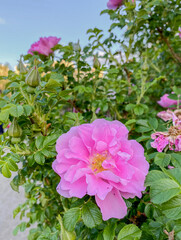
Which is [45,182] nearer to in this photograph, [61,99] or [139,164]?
[61,99]

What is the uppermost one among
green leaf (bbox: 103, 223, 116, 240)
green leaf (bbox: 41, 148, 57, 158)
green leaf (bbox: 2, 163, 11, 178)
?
green leaf (bbox: 41, 148, 57, 158)

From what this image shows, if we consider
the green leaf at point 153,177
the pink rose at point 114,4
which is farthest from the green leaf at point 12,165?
the pink rose at point 114,4

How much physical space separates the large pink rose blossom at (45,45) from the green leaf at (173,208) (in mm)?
592

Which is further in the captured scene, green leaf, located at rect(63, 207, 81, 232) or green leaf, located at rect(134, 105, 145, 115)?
green leaf, located at rect(134, 105, 145, 115)

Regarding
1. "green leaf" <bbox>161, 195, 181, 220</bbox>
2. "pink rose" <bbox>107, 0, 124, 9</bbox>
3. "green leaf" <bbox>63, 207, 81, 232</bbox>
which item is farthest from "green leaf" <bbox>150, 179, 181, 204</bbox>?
"pink rose" <bbox>107, 0, 124, 9</bbox>

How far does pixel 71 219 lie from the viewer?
30 centimetres

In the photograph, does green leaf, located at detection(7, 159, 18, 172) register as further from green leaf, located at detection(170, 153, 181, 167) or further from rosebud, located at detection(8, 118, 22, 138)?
green leaf, located at detection(170, 153, 181, 167)

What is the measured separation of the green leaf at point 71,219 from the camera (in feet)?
0.96

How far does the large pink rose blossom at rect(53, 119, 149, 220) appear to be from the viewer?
0.92 feet

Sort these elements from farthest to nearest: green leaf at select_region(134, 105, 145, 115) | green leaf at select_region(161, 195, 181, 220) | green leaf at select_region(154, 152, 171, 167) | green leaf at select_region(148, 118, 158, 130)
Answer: green leaf at select_region(134, 105, 145, 115), green leaf at select_region(148, 118, 158, 130), green leaf at select_region(154, 152, 171, 167), green leaf at select_region(161, 195, 181, 220)

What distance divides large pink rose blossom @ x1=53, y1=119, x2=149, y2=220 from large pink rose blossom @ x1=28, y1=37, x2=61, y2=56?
1.42 feet

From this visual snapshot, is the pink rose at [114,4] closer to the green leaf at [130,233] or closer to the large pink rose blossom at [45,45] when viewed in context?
the large pink rose blossom at [45,45]

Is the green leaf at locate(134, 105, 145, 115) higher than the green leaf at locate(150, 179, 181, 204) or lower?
higher

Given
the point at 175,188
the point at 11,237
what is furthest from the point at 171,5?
the point at 11,237
